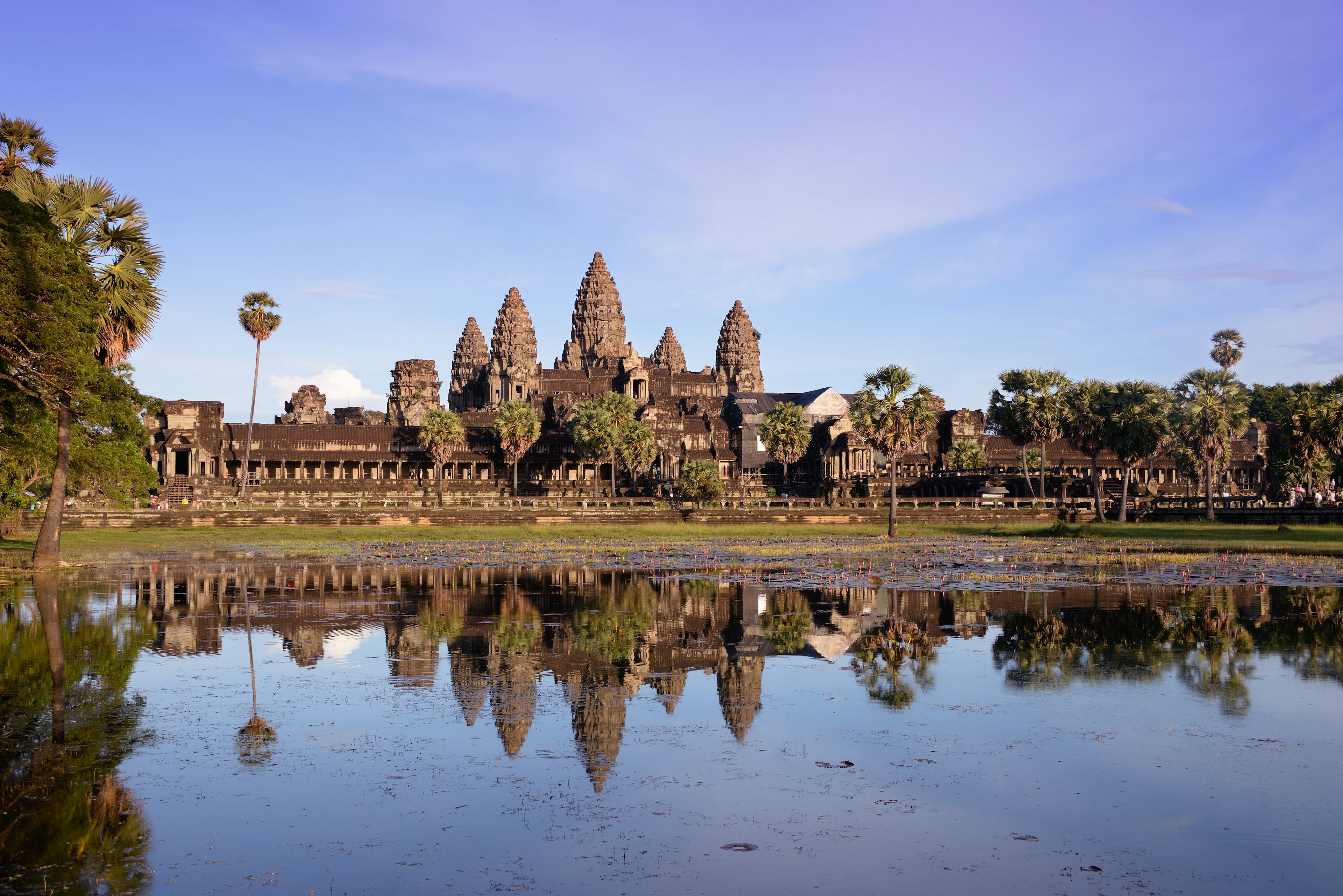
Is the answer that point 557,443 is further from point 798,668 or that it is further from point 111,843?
point 111,843

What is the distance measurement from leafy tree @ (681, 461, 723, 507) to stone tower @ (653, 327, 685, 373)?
8962cm

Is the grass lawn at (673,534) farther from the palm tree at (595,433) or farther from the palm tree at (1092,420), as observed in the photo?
the palm tree at (595,433)

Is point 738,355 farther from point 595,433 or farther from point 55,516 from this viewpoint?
point 55,516

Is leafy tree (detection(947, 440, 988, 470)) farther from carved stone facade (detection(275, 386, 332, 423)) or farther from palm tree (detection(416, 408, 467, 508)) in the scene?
carved stone facade (detection(275, 386, 332, 423))

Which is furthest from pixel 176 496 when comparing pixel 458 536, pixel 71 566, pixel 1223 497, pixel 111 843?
pixel 1223 497

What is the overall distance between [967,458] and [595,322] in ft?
261

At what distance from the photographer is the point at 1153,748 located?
11.1m

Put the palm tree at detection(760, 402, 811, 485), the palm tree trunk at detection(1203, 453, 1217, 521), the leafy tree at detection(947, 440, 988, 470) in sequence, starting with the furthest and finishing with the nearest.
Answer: the leafy tree at detection(947, 440, 988, 470)
the palm tree at detection(760, 402, 811, 485)
the palm tree trunk at detection(1203, 453, 1217, 521)

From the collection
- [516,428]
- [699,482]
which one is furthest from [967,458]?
[516,428]

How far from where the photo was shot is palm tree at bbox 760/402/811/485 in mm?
87500

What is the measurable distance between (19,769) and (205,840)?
3064mm

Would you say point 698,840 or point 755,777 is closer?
point 698,840

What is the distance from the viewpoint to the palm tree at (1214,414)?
67.8 meters

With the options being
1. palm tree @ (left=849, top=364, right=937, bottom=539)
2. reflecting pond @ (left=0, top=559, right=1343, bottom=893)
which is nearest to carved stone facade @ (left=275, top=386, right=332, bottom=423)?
palm tree @ (left=849, top=364, right=937, bottom=539)
